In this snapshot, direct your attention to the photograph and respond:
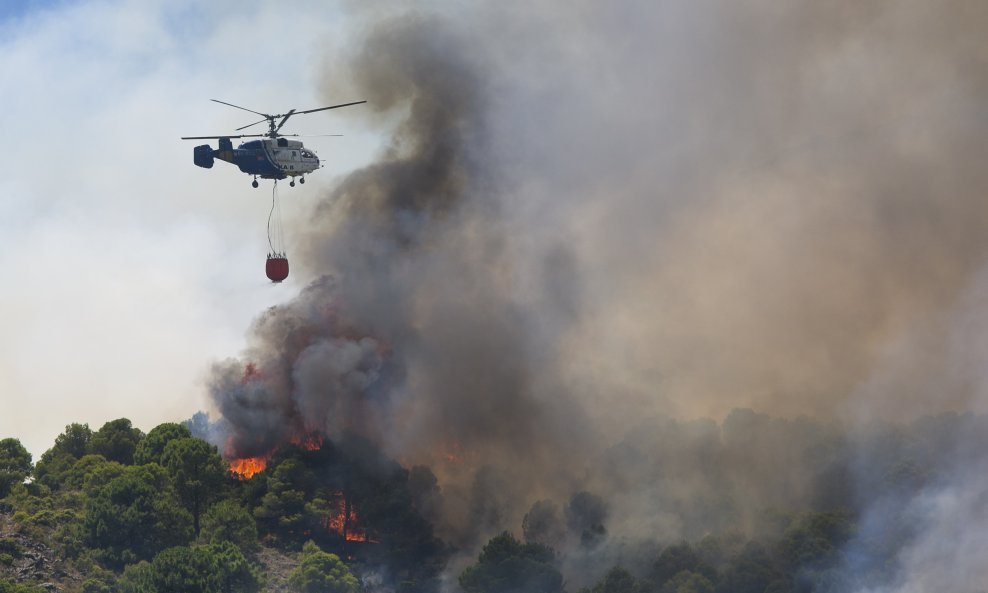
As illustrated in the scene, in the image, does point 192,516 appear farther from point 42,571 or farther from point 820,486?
point 820,486

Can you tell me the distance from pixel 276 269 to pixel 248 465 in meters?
24.9

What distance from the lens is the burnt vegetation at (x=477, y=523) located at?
6299 inches

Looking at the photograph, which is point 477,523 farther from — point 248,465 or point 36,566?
point 36,566

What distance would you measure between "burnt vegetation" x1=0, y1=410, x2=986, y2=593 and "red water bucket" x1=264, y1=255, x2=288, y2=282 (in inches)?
759

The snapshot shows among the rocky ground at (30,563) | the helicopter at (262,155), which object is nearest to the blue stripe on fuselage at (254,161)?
the helicopter at (262,155)

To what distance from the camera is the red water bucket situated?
Result: 186875 mm

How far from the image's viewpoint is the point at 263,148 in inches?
6516

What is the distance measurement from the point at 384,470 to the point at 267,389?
61.7 ft

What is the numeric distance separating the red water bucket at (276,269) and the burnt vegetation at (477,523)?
19.3m

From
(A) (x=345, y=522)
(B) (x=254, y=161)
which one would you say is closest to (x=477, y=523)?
(A) (x=345, y=522)

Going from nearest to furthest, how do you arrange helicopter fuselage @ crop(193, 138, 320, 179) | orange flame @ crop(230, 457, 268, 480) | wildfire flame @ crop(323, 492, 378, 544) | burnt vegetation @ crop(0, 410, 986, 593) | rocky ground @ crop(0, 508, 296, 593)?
1. rocky ground @ crop(0, 508, 296, 593)
2. burnt vegetation @ crop(0, 410, 986, 593)
3. helicopter fuselage @ crop(193, 138, 320, 179)
4. wildfire flame @ crop(323, 492, 378, 544)
5. orange flame @ crop(230, 457, 268, 480)

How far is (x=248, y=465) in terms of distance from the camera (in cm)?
19662

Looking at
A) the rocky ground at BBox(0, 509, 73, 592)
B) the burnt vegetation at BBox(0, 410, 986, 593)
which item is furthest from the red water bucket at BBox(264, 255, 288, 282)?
the rocky ground at BBox(0, 509, 73, 592)

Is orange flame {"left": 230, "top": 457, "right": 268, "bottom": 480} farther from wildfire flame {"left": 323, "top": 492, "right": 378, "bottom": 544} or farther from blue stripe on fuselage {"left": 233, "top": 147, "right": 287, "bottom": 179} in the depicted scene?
blue stripe on fuselage {"left": 233, "top": 147, "right": 287, "bottom": 179}
